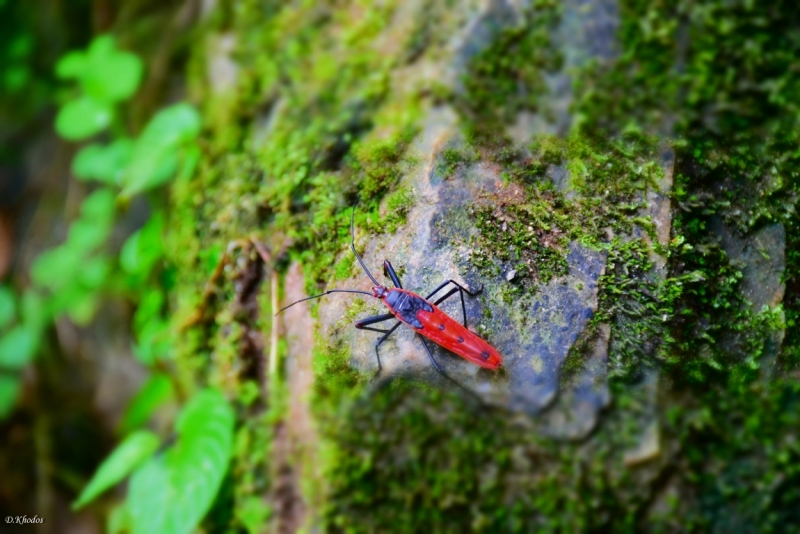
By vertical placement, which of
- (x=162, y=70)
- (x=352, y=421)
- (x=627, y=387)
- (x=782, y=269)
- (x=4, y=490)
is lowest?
(x=4, y=490)

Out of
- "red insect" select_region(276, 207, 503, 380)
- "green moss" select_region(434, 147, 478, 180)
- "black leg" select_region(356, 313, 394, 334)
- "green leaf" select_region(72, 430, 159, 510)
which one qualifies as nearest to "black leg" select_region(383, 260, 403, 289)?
"red insect" select_region(276, 207, 503, 380)

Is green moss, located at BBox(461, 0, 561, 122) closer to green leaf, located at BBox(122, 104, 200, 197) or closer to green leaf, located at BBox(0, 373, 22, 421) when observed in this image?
green leaf, located at BBox(122, 104, 200, 197)

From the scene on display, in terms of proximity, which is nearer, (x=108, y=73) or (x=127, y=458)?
(x=127, y=458)

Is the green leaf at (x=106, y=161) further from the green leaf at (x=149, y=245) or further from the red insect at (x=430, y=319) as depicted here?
the red insect at (x=430, y=319)

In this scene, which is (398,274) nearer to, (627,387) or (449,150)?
(449,150)

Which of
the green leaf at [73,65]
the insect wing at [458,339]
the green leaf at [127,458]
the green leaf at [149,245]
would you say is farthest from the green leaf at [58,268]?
the insect wing at [458,339]

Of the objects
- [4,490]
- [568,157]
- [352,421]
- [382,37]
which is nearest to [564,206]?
[568,157]

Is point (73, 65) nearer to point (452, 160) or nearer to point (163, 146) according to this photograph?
point (163, 146)

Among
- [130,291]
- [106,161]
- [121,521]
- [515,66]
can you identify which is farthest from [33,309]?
[515,66]
